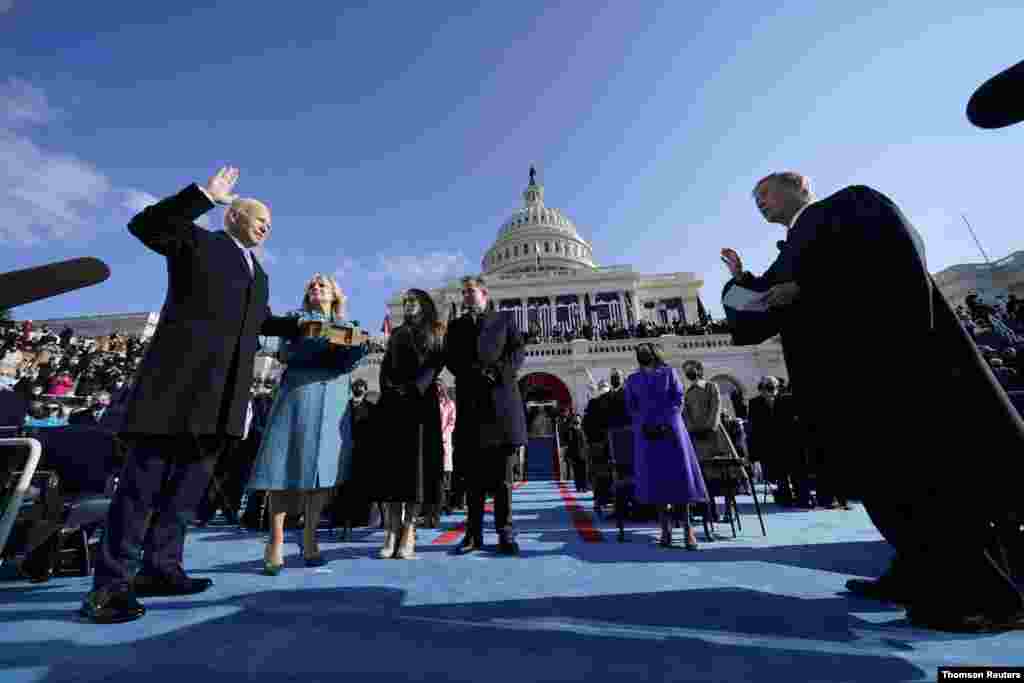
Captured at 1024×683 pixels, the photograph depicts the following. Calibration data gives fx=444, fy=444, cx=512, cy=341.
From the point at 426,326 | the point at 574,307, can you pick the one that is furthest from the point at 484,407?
the point at 574,307

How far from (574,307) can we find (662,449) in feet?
145

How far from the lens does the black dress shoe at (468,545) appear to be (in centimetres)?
344

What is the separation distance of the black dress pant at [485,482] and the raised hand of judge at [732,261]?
215 centimetres

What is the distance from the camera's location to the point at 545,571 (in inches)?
108

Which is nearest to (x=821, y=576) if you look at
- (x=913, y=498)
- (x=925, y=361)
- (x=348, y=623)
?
(x=913, y=498)

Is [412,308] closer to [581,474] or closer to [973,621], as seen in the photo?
[973,621]

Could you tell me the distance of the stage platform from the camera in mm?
1353

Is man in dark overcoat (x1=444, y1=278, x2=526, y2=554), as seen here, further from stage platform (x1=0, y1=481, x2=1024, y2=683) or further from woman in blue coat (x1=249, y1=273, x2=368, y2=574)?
woman in blue coat (x1=249, y1=273, x2=368, y2=574)

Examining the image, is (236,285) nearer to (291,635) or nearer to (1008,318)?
(291,635)

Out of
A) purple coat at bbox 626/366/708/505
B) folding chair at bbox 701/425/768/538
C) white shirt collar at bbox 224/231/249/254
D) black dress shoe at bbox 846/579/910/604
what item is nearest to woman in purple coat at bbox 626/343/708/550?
purple coat at bbox 626/366/708/505

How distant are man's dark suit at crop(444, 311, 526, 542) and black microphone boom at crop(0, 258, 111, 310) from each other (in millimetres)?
2421

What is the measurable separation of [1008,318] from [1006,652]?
105ft

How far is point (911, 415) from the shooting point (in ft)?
5.52

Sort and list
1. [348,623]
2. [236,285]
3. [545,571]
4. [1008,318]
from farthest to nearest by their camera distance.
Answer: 1. [1008,318]
2. [545,571]
3. [236,285]
4. [348,623]
